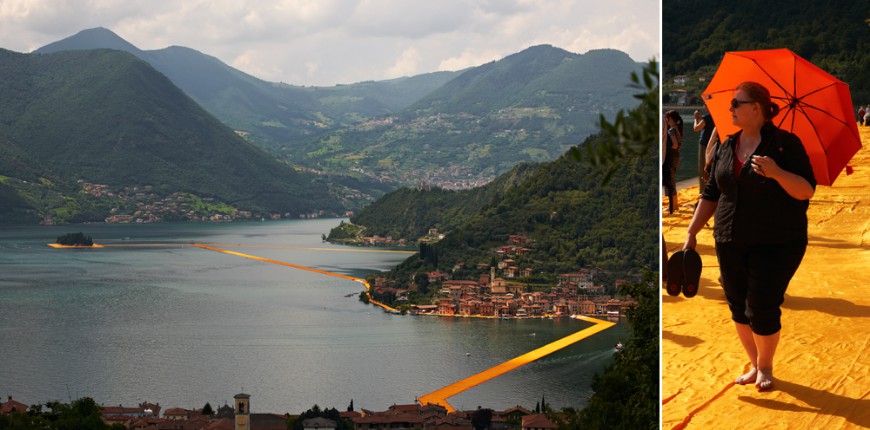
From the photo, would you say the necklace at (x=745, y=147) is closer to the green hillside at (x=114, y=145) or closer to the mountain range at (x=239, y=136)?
the mountain range at (x=239, y=136)

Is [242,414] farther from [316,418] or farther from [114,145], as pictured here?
[114,145]

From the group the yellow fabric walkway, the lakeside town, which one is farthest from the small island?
the yellow fabric walkway

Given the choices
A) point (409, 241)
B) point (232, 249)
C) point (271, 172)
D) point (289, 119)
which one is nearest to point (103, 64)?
point (271, 172)

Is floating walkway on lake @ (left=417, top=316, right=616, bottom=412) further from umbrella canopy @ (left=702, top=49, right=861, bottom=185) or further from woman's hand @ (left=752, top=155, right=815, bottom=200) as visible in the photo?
woman's hand @ (left=752, top=155, right=815, bottom=200)

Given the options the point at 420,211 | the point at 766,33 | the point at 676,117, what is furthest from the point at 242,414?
the point at 420,211

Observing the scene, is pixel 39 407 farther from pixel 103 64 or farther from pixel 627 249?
pixel 103 64

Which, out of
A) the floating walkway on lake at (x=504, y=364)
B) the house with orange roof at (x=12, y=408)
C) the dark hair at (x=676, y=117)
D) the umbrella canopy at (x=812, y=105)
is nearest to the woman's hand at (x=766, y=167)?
the umbrella canopy at (x=812, y=105)

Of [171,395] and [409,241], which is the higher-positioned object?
[409,241]
